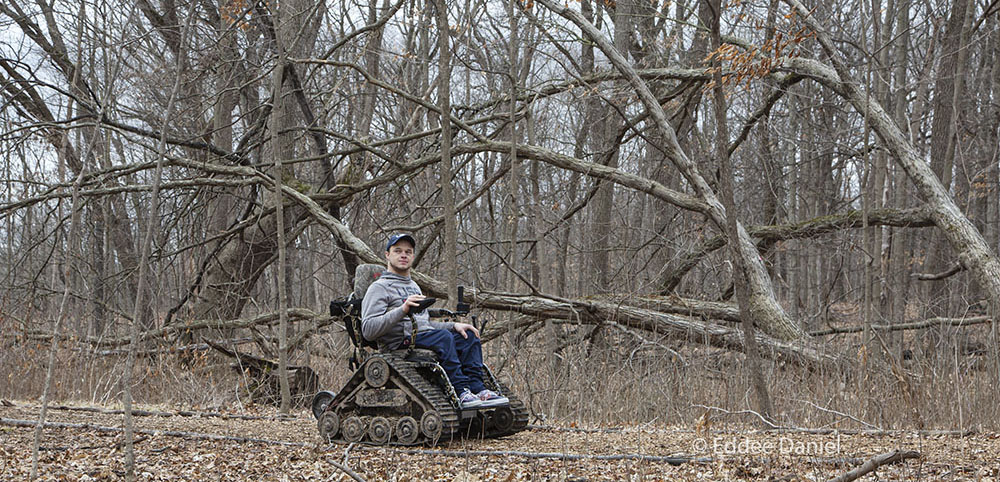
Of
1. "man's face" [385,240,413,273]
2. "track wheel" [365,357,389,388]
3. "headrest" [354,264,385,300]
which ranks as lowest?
"track wheel" [365,357,389,388]

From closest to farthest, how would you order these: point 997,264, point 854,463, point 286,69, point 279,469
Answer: point 854,463, point 279,469, point 997,264, point 286,69

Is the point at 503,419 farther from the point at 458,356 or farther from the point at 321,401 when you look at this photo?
the point at 321,401

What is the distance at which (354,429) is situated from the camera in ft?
18.3

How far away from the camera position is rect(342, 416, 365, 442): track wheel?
5.55 m

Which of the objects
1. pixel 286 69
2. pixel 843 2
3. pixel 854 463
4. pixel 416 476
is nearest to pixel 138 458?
pixel 416 476

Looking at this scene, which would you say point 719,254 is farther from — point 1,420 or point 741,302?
point 1,420

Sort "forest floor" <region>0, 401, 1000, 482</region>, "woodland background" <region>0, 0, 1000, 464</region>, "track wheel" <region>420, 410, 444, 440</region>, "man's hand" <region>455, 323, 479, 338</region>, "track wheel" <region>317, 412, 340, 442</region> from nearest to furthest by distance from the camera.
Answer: "forest floor" <region>0, 401, 1000, 482</region>
"track wheel" <region>420, 410, 444, 440</region>
"track wheel" <region>317, 412, 340, 442</region>
"man's hand" <region>455, 323, 479, 338</region>
"woodland background" <region>0, 0, 1000, 464</region>

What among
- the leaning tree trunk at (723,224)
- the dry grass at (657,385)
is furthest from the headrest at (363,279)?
the leaning tree trunk at (723,224)

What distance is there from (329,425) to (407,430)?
619 millimetres

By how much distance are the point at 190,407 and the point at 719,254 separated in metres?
6.67

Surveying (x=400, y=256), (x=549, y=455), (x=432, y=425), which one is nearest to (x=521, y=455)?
(x=549, y=455)

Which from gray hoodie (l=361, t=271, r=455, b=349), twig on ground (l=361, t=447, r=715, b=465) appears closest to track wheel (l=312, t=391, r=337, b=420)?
gray hoodie (l=361, t=271, r=455, b=349)

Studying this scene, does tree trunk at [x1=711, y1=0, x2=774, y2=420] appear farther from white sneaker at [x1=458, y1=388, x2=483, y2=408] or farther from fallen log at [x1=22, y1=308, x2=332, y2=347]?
fallen log at [x1=22, y1=308, x2=332, y2=347]

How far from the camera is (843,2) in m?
11.7
